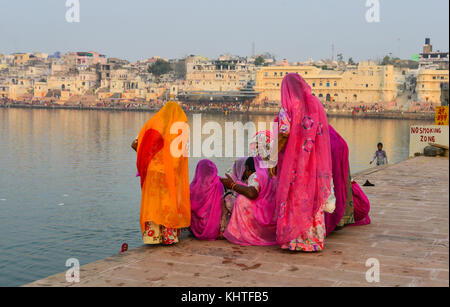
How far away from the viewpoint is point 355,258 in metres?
2.95

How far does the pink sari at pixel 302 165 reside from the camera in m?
3.06

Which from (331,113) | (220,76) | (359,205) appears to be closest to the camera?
(359,205)

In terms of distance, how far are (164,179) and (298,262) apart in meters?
0.88

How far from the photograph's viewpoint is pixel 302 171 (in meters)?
3.07

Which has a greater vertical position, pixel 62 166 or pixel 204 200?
pixel 204 200

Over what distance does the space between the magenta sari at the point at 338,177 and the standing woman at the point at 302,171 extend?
0.33 meters

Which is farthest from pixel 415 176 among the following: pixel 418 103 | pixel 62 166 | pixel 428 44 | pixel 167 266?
pixel 428 44

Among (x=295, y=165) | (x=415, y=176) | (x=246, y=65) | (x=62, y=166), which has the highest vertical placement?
(x=246, y=65)

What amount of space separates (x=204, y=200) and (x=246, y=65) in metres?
61.0

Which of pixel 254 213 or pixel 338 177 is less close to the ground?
pixel 338 177

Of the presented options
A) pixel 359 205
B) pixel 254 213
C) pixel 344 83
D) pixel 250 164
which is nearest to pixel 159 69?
pixel 344 83

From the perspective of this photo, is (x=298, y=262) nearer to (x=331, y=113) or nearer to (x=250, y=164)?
(x=250, y=164)
